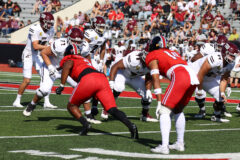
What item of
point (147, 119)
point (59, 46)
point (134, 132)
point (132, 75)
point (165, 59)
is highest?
point (165, 59)

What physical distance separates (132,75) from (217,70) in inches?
60.3

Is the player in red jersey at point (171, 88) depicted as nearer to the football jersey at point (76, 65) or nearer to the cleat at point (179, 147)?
the cleat at point (179, 147)

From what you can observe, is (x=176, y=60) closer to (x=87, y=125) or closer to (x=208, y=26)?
(x=87, y=125)

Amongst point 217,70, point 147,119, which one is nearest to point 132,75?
point 147,119

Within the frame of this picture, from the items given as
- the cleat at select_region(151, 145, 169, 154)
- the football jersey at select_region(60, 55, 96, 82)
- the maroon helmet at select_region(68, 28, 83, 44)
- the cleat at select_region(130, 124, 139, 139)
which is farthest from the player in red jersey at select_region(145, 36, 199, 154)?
the maroon helmet at select_region(68, 28, 83, 44)

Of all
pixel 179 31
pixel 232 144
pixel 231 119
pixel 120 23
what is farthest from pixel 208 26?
pixel 232 144

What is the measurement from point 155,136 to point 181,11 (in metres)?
18.1

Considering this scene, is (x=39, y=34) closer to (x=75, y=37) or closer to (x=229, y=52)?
(x=75, y=37)

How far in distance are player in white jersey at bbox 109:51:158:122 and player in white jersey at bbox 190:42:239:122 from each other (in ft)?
3.27

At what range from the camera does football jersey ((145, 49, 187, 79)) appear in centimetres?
647

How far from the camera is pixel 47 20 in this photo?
10.3m

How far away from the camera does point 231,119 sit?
10.1 meters

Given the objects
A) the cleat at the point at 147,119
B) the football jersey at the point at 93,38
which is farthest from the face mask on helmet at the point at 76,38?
the cleat at the point at 147,119

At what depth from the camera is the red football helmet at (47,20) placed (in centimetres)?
1023
